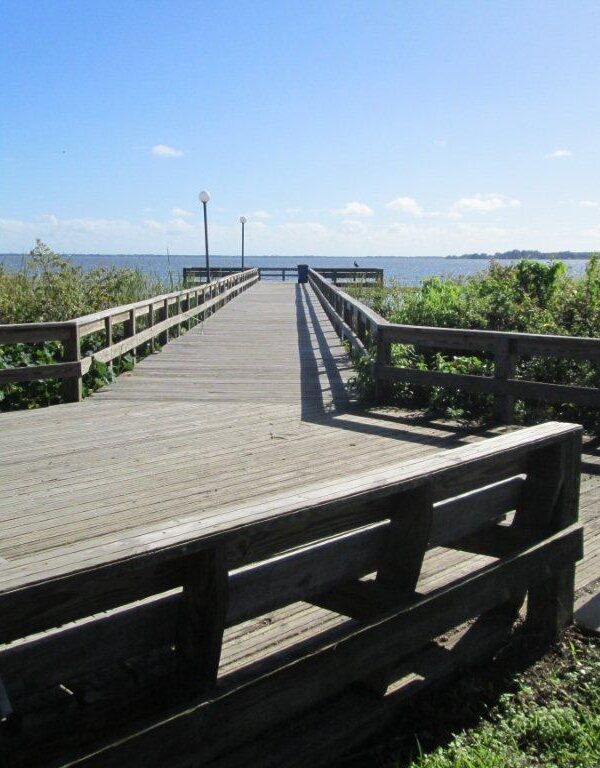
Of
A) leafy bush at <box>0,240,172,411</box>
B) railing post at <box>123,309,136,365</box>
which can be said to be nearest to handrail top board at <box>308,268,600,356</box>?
leafy bush at <box>0,240,172,411</box>

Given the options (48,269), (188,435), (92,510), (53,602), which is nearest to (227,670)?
(53,602)

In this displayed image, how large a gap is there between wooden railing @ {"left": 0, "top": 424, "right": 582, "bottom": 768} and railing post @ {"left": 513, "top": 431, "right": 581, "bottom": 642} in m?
0.13

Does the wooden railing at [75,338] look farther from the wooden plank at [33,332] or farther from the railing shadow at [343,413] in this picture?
the railing shadow at [343,413]

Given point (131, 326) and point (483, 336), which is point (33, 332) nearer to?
point (131, 326)

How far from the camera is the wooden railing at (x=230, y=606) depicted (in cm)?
A: 200

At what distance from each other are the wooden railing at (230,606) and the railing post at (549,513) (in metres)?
0.13

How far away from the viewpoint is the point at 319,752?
262 cm

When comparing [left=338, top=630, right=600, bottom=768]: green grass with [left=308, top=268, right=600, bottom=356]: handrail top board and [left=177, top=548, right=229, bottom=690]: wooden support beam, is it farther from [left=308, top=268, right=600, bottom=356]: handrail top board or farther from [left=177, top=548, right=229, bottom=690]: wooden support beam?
[left=308, top=268, right=600, bottom=356]: handrail top board

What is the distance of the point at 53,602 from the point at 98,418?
6610 millimetres

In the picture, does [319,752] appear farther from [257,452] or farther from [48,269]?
[48,269]

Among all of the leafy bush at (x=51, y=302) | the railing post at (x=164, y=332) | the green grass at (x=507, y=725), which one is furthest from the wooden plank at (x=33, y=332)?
the green grass at (x=507, y=725)

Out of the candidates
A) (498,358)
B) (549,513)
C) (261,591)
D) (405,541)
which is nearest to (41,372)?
(498,358)

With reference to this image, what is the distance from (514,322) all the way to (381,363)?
282cm

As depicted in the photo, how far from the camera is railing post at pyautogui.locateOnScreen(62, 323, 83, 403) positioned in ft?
30.4
